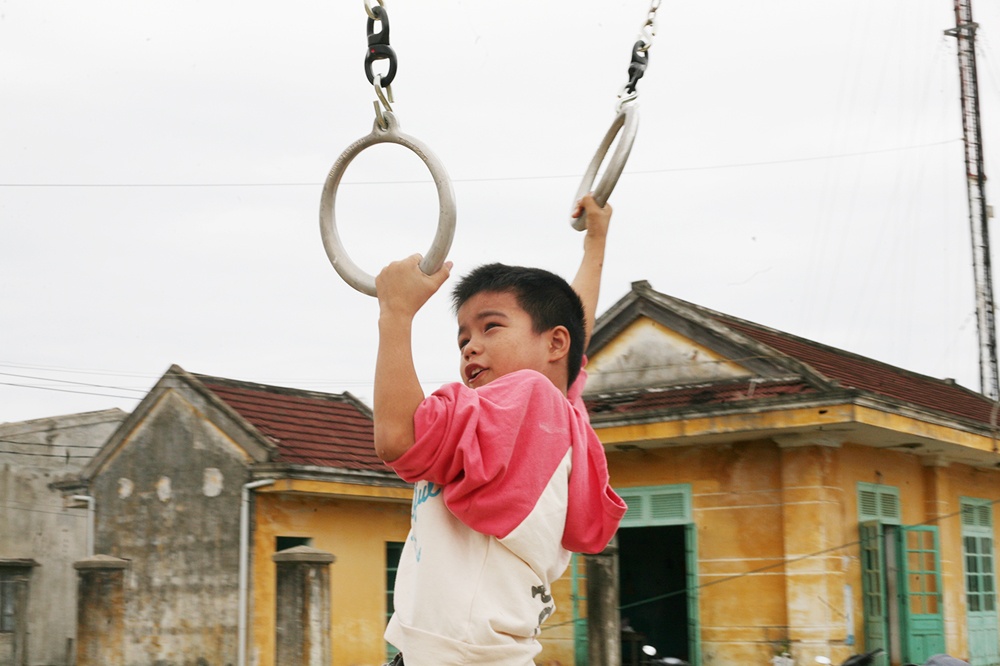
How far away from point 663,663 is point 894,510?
3484 mm

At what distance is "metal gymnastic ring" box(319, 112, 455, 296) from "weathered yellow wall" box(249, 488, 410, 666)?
1322 centimetres

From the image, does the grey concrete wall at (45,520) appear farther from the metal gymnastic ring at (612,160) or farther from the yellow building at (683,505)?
the metal gymnastic ring at (612,160)

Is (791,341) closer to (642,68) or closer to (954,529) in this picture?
(954,529)

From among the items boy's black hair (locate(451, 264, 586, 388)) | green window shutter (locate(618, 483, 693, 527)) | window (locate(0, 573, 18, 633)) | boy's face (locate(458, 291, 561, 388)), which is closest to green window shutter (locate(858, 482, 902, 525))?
green window shutter (locate(618, 483, 693, 527))

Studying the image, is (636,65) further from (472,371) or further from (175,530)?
(175,530)

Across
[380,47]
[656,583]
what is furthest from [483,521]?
[656,583]

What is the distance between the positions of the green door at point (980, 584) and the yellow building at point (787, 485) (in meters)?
0.04

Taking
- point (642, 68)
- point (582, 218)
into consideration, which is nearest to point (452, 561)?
point (582, 218)

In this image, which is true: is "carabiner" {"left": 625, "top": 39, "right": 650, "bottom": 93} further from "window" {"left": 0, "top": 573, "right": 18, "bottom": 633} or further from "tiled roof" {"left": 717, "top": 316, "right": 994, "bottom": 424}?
"window" {"left": 0, "top": 573, "right": 18, "bottom": 633}

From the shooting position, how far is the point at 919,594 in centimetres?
1184

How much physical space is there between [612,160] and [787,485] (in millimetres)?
8871

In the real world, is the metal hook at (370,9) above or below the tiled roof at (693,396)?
below

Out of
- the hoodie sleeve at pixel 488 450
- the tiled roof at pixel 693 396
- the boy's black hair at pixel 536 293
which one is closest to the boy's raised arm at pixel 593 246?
the boy's black hair at pixel 536 293

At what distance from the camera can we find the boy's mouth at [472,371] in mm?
2455
